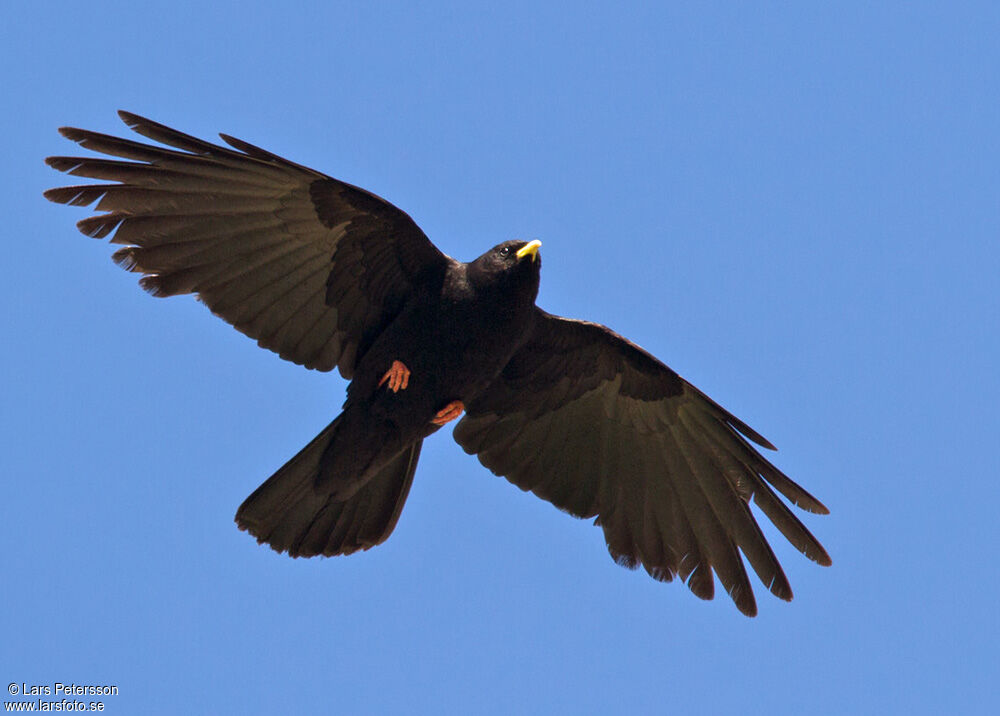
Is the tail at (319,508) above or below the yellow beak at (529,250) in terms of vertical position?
below

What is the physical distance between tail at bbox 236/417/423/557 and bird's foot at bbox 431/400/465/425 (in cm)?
39

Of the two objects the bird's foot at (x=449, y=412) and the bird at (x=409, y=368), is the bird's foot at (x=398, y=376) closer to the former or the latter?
the bird at (x=409, y=368)

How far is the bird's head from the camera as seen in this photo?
9727 mm

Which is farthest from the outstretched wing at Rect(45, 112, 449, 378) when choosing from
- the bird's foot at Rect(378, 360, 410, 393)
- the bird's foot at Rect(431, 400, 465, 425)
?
the bird's foot at Rect(431, 400, 465, 425)

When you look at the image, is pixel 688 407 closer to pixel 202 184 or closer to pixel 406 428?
pixel 406 428

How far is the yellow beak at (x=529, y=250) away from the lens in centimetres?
971

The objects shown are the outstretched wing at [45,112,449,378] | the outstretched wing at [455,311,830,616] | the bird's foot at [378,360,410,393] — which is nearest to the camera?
the outstretched wing at [45,112,449,378]

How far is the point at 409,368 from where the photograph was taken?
9.98m

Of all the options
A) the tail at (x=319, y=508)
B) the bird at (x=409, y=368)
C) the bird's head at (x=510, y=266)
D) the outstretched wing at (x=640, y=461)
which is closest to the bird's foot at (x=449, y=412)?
the bird at (x=409, y=368)

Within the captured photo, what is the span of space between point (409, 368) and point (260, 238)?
1.40 metres

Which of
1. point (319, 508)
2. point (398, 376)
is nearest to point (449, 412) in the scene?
point (398, 376)

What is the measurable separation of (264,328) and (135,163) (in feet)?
4.91

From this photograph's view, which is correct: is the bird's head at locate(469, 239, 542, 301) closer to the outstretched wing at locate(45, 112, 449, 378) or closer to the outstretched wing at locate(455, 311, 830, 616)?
the outstretched wing at locate(45, 112, 449, 378)

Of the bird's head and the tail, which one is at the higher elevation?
the bird's head
